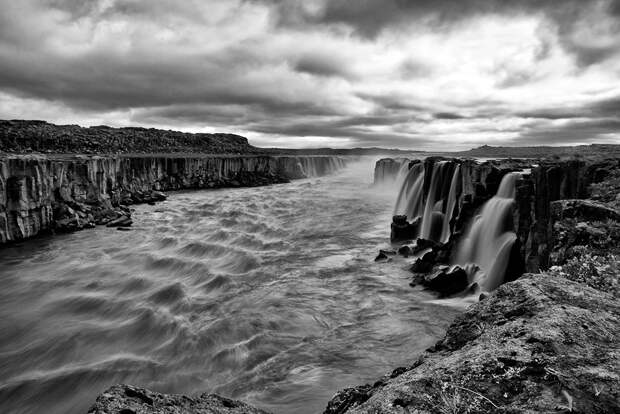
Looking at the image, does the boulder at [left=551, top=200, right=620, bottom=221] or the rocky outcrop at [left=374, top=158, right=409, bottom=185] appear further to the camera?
the rocky outcrop at [left=374, top=158, right=409, bottom=185]

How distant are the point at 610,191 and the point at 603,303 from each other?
7.51 metres

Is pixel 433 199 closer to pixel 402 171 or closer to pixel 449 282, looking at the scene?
pixel 449 282

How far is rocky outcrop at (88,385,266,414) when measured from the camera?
10.8ft

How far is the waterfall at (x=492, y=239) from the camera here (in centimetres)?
1496

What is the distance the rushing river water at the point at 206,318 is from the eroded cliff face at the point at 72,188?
1927 mm

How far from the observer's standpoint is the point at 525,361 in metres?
2.79

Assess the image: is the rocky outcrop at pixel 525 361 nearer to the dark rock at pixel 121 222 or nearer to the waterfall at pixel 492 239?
the waterfall at pixel 492 239

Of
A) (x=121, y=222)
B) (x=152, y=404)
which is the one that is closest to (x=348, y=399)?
(x=152, y=404)

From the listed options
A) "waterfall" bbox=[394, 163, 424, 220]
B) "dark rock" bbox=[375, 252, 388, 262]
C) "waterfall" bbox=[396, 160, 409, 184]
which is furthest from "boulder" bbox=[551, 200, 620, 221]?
"waterfall" bbox=[396, 160, 409, 184]

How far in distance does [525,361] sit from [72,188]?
37.9m

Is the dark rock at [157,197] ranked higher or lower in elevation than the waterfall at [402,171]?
lower

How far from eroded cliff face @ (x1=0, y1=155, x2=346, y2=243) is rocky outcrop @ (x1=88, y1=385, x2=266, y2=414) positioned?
27.6 meters

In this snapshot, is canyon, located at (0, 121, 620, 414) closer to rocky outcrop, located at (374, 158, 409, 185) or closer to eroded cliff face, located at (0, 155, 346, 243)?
eroded cliff face, located at (0, 155, 346, 243)

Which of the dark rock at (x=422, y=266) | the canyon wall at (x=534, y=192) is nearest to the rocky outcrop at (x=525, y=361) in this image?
the canyon wall at (x=534, y=192)
